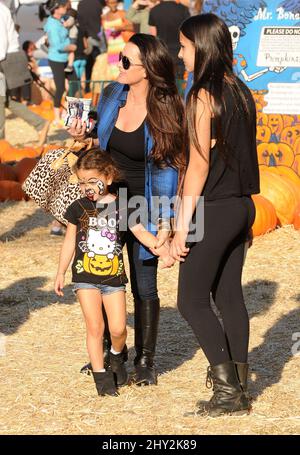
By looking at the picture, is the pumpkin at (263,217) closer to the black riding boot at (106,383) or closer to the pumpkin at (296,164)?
the pumpkin at (296,164)

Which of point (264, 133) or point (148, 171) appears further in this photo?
point (264, 133)

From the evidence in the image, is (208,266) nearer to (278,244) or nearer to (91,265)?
(91,265)

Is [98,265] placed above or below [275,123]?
above

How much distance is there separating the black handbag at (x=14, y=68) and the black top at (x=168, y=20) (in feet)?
8.88

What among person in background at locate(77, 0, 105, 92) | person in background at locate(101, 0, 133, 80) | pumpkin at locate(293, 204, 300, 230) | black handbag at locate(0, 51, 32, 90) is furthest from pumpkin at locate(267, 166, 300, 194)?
person in background at locate(77, 0, 105, 92)

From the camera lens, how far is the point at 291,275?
346 inches

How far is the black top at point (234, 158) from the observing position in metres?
4.86

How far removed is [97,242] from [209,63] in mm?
1240

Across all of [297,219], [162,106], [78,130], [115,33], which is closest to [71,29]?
[115,33]

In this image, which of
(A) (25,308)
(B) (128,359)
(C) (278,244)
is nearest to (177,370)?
(B) (128,359)

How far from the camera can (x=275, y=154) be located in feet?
35.9

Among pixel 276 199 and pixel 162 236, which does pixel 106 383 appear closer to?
pixel 162 236

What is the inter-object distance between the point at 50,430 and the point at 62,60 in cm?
1429

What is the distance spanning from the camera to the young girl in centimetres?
545
